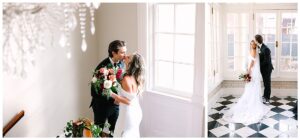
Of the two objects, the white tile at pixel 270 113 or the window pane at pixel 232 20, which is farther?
the window pane at pixel 232 20

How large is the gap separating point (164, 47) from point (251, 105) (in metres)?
2.48

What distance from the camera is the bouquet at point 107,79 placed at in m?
4.12

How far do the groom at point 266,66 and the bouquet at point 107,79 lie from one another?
11.3 ft

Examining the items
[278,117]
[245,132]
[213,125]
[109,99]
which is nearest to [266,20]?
[278,117]

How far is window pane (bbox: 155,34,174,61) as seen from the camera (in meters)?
4.75

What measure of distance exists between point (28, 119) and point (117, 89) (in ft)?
3.30

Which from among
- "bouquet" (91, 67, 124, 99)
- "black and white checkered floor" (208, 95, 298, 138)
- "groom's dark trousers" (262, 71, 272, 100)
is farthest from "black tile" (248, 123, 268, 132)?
"bouquet" (91, 67, 124, 99)

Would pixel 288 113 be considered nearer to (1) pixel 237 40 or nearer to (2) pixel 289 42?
(2) pixel 289 42

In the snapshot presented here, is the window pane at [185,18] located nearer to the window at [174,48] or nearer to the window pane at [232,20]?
the window at [174,48]

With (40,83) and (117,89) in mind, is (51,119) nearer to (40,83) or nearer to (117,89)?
(40,83)

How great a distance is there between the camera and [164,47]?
480cm

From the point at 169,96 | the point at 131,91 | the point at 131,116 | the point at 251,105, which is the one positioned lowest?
the point at 251,105

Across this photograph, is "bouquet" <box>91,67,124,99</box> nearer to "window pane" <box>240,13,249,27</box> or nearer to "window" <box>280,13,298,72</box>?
"window pane" <box>240,13,249,27</box>

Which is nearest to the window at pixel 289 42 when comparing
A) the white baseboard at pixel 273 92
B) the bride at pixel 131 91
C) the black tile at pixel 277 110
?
the white baseboard at pixel 273 92
